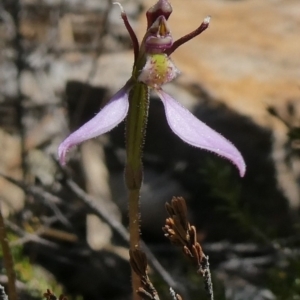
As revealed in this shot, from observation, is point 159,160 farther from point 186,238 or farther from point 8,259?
point 186,238

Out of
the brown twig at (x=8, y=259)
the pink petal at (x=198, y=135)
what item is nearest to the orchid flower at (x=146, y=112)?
the pink petal at (x=198, y=135)

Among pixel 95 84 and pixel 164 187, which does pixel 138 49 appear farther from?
pixel 95 84

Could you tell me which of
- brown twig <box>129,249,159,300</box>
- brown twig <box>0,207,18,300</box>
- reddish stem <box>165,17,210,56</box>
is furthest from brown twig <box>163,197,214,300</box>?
brown twig <box>0,207,18,300</box>

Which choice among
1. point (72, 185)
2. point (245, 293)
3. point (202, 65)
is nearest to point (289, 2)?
point (202, 65)

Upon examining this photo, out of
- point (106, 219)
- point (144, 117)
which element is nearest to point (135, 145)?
point (144, 117)

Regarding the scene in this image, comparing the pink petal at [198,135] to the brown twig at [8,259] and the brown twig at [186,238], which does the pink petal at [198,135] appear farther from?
the brown twig at [8,259]

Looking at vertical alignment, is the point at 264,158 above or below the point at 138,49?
below
